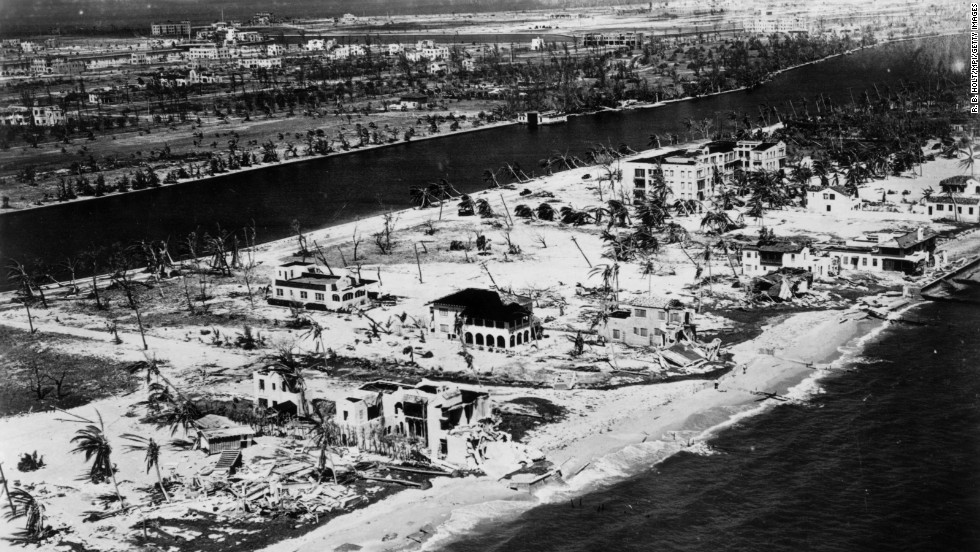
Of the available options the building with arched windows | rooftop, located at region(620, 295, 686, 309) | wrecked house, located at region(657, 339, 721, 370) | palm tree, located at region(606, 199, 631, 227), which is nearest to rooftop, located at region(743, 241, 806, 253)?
rooftop, located at region(620, 295, 686, 309)

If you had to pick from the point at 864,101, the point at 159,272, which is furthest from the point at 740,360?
the point at 864,101

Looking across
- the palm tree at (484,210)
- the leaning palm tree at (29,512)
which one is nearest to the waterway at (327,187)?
the palm tree at (484,210)

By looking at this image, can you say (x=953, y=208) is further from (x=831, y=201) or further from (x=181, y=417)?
(x=181, y=417)

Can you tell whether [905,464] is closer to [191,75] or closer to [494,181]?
[494,181]

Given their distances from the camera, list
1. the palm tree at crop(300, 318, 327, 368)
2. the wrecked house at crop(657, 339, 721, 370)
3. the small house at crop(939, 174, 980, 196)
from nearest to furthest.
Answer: the wrecked house at crop(657, 339, 721, 370), the palm tree at crop(300, 318, 327, 368), the small house at crop(939, 174, 980, 196)

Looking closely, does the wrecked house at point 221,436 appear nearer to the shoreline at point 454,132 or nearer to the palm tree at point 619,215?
the palm tree at point 619,215

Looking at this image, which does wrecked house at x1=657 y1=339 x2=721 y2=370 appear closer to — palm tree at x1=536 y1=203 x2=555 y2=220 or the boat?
palm tree at x1=536 y1=203 x2=555 y2=220

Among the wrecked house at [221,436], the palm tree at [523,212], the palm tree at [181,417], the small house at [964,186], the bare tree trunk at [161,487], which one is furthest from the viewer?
the palm tree at [523,212]
